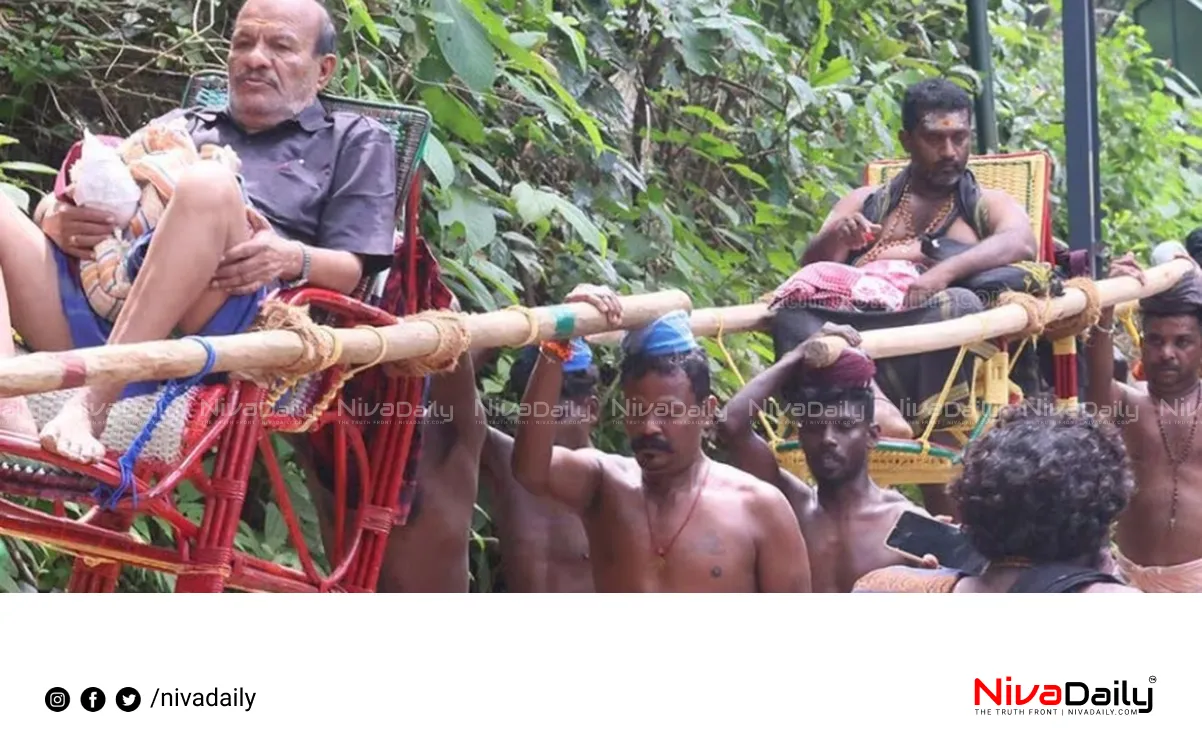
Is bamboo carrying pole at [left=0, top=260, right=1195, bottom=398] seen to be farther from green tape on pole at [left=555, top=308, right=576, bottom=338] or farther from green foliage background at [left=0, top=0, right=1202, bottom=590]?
green foliage background at [left=0, top=0, right=1202, bottom=590]

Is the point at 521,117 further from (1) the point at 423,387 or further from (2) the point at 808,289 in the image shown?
(1) the point at 423,387

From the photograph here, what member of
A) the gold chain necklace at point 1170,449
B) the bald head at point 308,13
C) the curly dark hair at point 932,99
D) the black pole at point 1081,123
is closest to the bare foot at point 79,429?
the bald head at point 308,13

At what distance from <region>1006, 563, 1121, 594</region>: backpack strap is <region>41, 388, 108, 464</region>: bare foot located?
116cm

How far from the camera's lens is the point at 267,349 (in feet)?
8.75

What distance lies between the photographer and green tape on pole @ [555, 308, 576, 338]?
2980 millimetres

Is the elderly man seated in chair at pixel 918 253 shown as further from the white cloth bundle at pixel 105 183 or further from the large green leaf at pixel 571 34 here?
the white cloth bundle at pixel 105 183

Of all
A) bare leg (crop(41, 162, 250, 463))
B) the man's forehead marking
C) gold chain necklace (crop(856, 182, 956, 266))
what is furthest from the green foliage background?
bare leg (crop(41, 162, 250, 463))

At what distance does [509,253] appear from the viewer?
4414 millimetres

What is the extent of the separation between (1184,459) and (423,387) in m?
1.87

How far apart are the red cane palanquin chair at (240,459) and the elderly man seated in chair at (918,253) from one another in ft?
2.77
